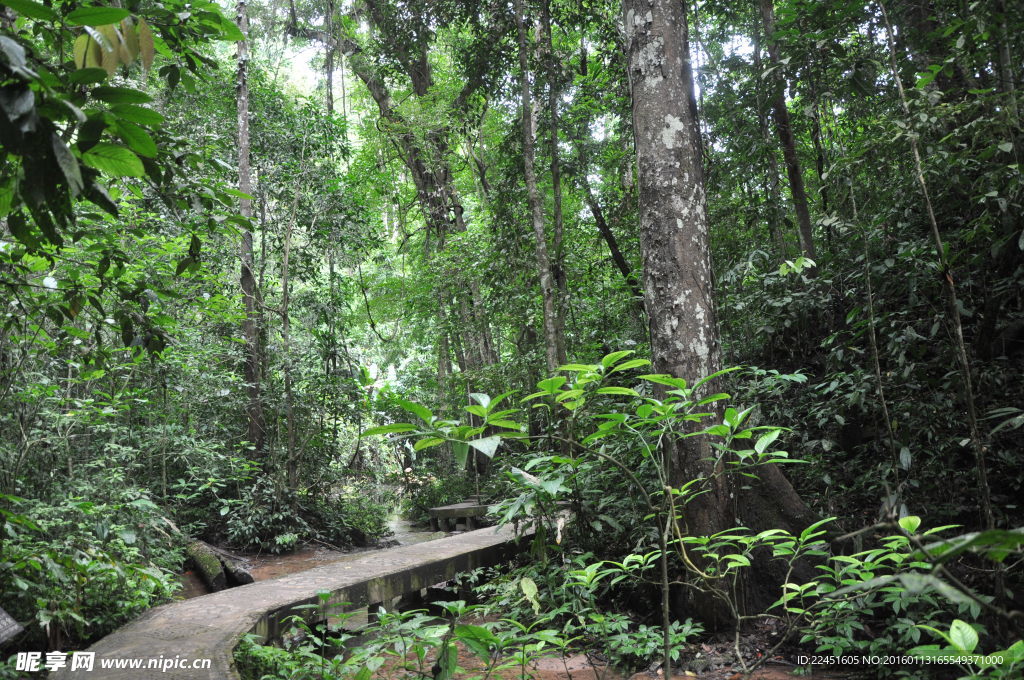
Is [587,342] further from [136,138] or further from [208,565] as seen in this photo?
[136,138]

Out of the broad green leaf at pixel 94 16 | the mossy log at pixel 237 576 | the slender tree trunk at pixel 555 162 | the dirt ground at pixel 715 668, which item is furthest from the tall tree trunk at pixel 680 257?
the mossy log at pixel 237 576

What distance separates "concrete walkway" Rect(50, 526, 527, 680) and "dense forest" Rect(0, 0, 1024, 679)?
230 mm

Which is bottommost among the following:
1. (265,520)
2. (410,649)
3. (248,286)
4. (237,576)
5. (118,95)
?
(237,576)

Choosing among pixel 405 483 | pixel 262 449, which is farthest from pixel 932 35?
pixel 405 483

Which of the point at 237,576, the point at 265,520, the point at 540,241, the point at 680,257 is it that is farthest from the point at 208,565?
the point at 680,257

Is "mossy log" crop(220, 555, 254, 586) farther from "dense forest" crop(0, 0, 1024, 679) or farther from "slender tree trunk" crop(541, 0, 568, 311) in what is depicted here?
"slender tree trunk" crop(541, 0, 568, 311)

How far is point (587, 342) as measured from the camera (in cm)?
864

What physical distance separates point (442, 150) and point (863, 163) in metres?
9.11

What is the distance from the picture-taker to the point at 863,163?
4.21 metres

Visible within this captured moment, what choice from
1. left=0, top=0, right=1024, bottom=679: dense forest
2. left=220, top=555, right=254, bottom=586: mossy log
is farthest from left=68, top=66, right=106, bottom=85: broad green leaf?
left=220, top=555, right=254, bottom=586: mossy log

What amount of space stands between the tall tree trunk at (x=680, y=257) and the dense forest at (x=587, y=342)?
0.08ft

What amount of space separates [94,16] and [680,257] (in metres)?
3.29

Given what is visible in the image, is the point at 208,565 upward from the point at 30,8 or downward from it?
downward

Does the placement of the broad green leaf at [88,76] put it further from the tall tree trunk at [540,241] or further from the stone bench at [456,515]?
the stone bench at [456,515]
